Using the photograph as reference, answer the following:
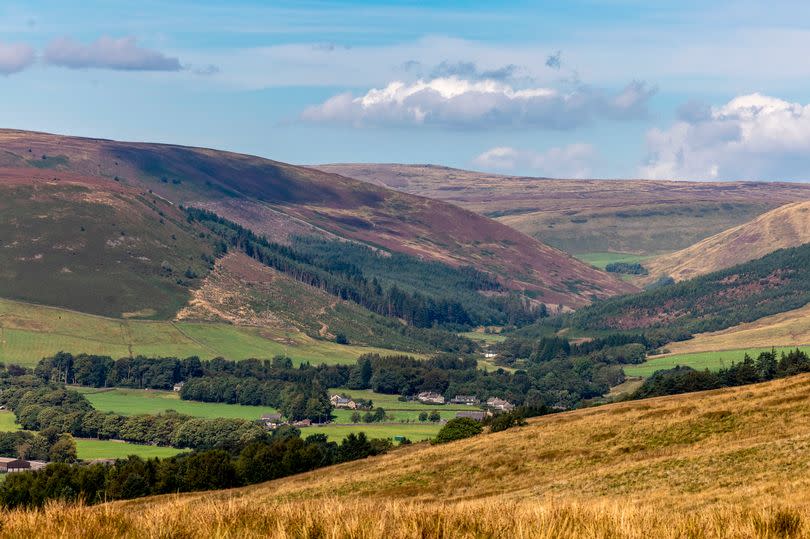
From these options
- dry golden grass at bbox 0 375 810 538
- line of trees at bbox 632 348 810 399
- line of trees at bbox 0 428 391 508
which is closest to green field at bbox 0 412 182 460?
line of trees at bbox 0 428 391 508

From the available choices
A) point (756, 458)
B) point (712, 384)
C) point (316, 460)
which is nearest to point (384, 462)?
point (316, 460)

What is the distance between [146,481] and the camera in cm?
11094

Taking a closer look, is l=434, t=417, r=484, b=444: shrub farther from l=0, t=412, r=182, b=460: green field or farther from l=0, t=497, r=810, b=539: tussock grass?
l=0, t=497, r=810, b=539: tussock grass

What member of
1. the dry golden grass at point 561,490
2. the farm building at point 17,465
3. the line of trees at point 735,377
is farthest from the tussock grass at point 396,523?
the farm building at point 17,465

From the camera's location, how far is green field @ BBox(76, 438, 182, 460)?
16562cm

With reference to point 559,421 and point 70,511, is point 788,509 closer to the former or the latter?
point 70,511

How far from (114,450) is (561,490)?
5118 inches

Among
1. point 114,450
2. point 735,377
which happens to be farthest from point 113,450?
point 735,377

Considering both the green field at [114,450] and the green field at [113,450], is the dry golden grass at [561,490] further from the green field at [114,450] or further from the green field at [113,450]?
the green field at [113,450]

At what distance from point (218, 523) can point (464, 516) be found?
4.93 m

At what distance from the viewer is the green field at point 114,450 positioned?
16562cm

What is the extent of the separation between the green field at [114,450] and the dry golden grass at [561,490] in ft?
242

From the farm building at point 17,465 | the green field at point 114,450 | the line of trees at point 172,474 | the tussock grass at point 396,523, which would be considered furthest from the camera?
the green field at point 114,450

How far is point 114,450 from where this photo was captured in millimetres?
173500
